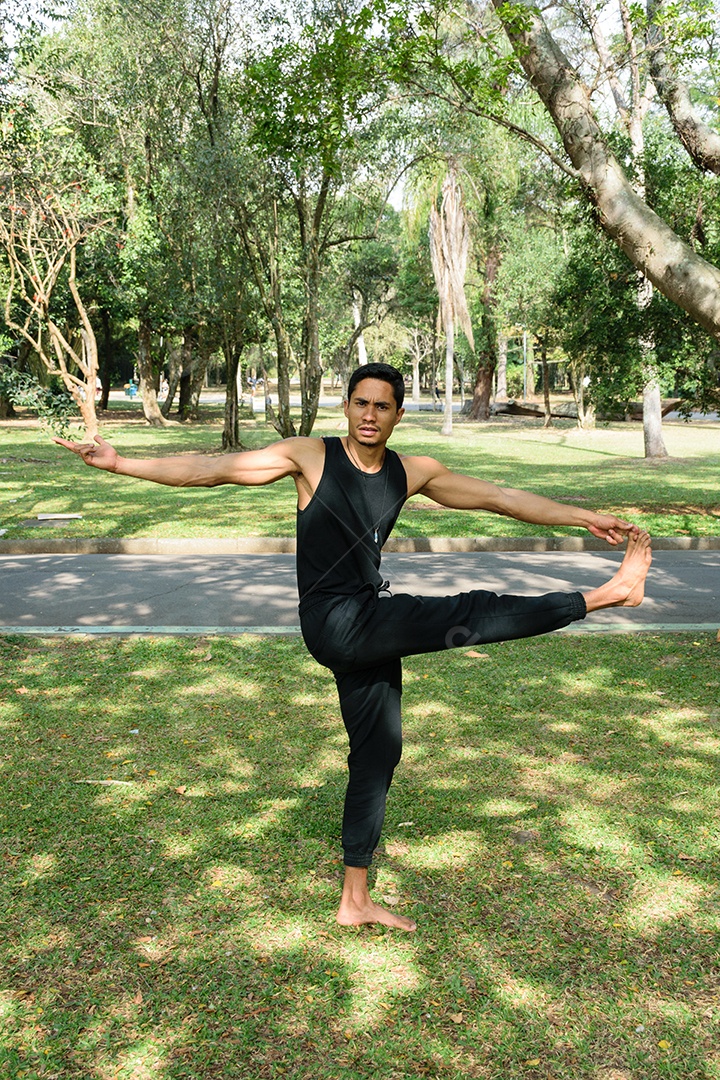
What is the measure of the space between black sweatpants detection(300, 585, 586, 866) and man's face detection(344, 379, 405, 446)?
0.52 metres

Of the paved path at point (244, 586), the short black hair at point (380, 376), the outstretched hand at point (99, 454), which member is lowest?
the paved path at point (244, 586)

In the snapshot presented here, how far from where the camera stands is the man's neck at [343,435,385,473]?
11.2ft

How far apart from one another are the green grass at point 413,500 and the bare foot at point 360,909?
8.78m

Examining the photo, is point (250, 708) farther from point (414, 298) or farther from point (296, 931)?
point (414, 298)

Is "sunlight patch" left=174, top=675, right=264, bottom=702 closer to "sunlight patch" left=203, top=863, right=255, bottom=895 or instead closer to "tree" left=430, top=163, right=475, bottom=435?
"sunlight patch" left=203, top=863, right=255, bottom=895

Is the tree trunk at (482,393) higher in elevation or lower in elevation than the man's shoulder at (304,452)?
higher

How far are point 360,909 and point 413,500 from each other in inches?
500

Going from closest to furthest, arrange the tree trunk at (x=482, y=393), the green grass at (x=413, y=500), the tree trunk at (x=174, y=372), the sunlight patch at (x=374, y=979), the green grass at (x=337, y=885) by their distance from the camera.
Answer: the green grass at (x=337, y=885)
the sunlight patch at (x=374, y=979)
the green grass at (x=413, y=500)
the tree trunk at (x=174, y=372)
the tree trunk at (x=482, y=393)

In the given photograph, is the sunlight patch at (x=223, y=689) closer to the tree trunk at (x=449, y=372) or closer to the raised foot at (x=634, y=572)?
the raised foot at (x=634, y=572)

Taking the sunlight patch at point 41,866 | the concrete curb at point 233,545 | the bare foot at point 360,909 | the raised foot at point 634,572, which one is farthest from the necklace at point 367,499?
the concrete curb at point 233,545

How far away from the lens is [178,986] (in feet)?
10.3

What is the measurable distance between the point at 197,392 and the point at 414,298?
1581cm

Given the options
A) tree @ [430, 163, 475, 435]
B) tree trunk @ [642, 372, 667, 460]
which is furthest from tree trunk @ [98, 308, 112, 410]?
tree trunk @ [642, 372, 667, 460]

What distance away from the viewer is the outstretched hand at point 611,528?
3.72 m
